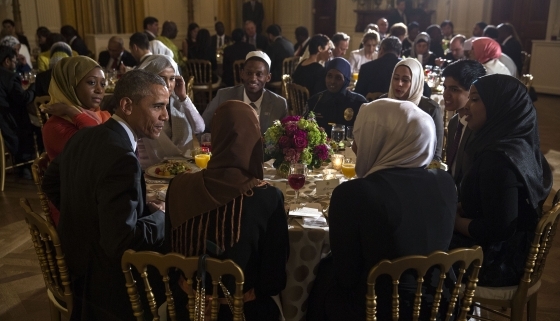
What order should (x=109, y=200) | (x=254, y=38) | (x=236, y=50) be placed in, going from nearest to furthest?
(x=109, y=200)
(x=236, y=50)
(x=254, y=38)

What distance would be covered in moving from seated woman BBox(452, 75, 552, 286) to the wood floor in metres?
0.89

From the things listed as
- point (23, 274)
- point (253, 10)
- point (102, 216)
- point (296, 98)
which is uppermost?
point (253, 10)

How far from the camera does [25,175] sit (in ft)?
17.5

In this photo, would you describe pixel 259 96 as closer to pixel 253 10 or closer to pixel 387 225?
pixel 387 225

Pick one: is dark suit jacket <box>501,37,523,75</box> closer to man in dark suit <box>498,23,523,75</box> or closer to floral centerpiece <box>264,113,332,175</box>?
man in dark suit <box>498,23,523,75</box>

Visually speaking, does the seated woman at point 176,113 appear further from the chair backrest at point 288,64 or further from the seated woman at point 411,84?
the chair backrest at point 288,64

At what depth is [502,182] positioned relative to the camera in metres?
2.13

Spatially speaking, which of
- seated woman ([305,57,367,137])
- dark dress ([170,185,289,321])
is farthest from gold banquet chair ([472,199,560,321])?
seated woman ([305,57,367,137])

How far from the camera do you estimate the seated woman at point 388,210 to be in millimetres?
1772

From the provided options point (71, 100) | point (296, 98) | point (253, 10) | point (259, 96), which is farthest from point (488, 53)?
point (253, 10)

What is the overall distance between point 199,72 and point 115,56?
126 cm

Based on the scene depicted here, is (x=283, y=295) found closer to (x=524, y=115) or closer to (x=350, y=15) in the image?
A: (x=524, y=115)

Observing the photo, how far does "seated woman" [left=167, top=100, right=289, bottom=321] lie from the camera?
5.73 feet

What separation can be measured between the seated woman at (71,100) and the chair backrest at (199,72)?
460cm
